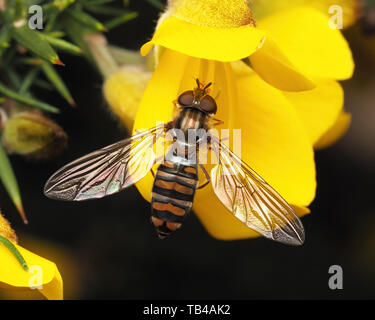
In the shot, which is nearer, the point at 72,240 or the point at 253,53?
the point at 253,53

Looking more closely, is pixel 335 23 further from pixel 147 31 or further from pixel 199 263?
pixel 199 263

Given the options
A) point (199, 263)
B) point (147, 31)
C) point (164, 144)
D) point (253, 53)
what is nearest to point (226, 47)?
point (253, 53)

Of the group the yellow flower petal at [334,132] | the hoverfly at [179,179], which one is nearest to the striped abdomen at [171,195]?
the hoverfly at [179,179]

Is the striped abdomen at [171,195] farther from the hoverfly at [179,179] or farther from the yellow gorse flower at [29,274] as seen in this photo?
the yellow gorse flower at [29,274]

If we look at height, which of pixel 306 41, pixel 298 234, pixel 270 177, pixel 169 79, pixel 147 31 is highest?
pixel 147 31

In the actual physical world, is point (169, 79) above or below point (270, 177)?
above

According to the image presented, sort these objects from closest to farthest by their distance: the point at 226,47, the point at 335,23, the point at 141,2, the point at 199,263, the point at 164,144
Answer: the point at 226,47 < the point at 164,144 < the point at 335,23 < the point at 141,2 < the point at 199,263
